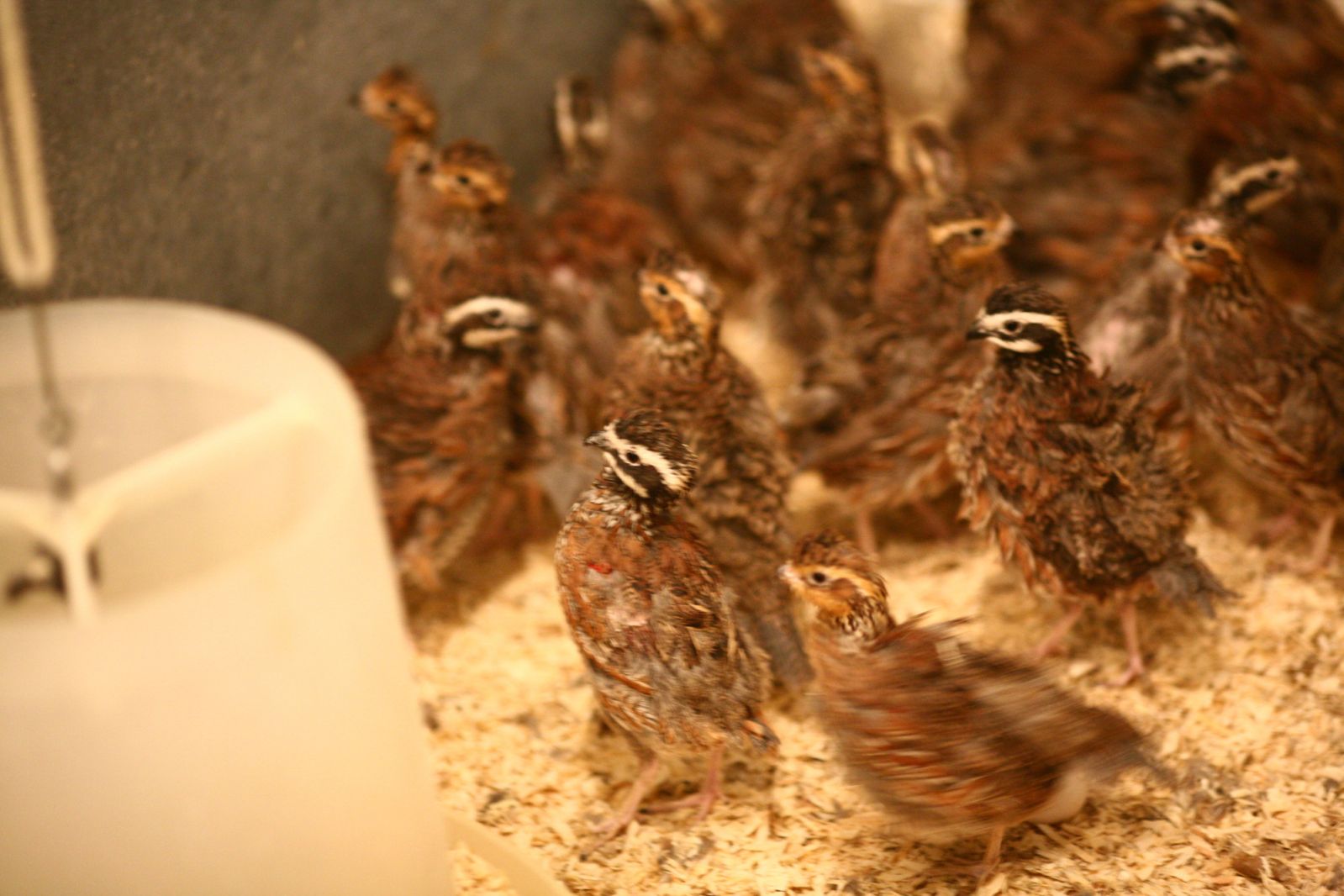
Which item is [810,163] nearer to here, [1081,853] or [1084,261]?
[1084,261]

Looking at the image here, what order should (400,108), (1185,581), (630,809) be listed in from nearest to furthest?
(630,809) < (1185,581) < (400,108)

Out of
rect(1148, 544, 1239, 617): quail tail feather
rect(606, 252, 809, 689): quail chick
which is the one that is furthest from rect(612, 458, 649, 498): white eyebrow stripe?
rect(1148, 544, 1239, 617): quail tail feather

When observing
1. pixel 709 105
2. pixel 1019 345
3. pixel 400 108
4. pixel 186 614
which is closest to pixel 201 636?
pixel 186 614

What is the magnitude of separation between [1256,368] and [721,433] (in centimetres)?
150

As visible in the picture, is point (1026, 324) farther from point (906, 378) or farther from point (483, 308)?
point (483, 308)

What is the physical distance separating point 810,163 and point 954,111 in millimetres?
1174

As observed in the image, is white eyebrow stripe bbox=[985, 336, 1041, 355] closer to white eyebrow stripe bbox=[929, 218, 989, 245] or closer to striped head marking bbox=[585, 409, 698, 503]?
white eyebrow stripe bbox=[929, 218, 989, 245]

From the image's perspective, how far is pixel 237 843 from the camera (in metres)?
2.17

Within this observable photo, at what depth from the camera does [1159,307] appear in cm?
413

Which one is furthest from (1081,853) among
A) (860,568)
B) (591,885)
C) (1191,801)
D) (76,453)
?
(76,453)

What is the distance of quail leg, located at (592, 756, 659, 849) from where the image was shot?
3.37 meters

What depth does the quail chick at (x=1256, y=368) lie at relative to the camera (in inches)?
148

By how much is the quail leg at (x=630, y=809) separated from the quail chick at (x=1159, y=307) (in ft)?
5.92

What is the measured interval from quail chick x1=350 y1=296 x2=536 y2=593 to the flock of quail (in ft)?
0.03
